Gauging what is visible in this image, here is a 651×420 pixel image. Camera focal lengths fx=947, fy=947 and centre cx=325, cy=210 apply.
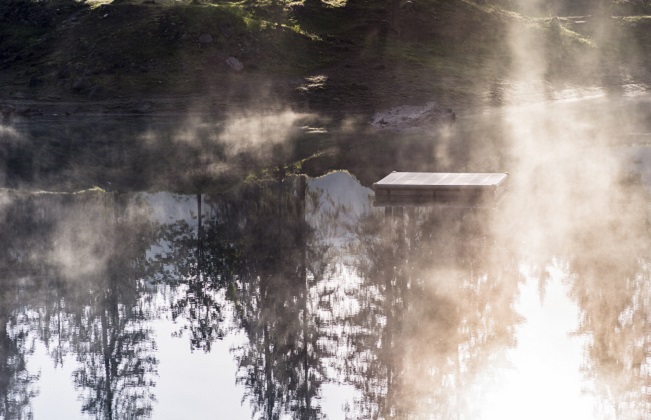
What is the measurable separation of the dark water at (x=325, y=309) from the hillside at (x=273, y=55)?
24420 millimetres

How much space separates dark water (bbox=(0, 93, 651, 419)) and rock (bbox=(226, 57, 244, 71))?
2712cm

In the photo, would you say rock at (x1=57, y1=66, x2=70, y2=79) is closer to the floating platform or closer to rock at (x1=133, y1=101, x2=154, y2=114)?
rock at (x1=133, y1=101, x2=154, y2=114)

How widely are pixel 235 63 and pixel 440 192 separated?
94.8ft

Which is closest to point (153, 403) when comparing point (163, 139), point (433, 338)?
point (433, 338)

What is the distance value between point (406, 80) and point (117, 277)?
35.2m

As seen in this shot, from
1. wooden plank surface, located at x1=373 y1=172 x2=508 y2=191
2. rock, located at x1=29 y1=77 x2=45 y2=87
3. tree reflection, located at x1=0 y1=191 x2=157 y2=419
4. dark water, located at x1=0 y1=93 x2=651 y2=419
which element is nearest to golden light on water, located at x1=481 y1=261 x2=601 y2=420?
dark water, located at x1=0 y1=93 x2=651 y2=419

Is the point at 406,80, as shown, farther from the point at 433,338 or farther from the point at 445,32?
the point at 433,338

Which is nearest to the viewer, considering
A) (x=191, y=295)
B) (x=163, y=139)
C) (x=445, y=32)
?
(x=191, y=295)

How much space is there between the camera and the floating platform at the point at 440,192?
23.7 meters

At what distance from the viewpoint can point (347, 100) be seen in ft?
157

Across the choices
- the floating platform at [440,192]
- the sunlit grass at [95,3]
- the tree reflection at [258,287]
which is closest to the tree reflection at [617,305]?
the floating platform at [440,192]

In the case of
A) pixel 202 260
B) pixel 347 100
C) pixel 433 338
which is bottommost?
pixel 347 100

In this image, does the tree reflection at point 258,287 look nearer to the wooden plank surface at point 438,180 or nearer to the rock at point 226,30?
the wooden plank surface at point 438,180

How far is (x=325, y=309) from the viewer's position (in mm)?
14703
